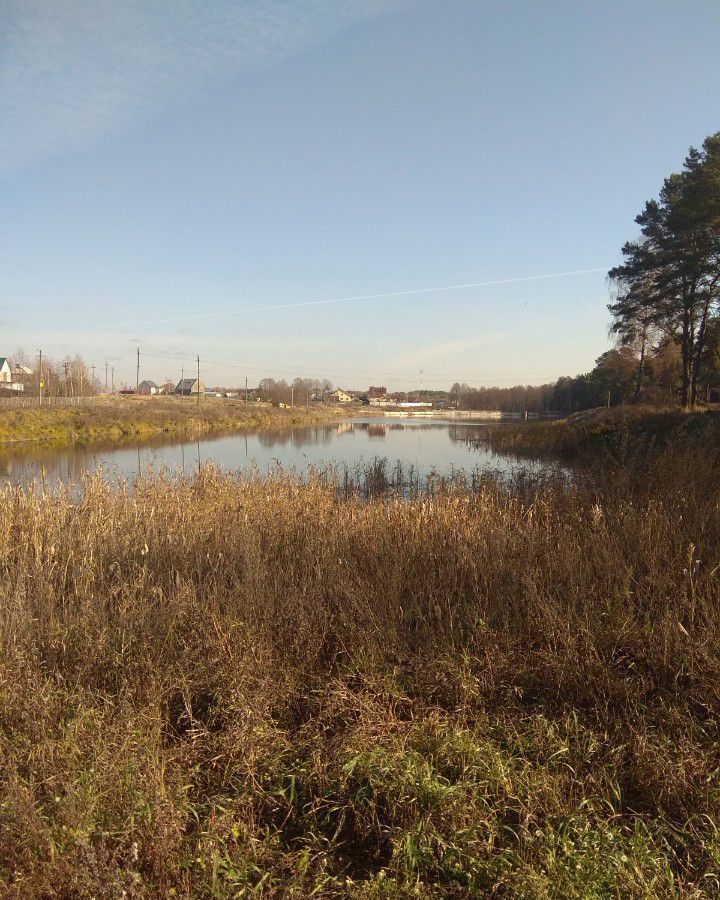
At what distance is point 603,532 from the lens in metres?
4.70

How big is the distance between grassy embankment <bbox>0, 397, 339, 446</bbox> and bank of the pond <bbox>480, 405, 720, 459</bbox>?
72.6 ft

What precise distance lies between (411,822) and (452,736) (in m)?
0.50

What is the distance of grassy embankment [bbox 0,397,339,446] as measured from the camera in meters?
29.3

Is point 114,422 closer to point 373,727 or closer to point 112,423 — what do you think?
point 112,423

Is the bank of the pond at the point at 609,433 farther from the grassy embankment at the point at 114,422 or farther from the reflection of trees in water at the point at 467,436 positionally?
the grassy embankment at the point at 114,422

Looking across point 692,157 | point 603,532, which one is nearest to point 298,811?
point 603,532

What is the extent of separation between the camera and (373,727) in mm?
2557

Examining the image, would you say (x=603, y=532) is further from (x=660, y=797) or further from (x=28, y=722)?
(x=28, y=722)

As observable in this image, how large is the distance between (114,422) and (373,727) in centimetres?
3621

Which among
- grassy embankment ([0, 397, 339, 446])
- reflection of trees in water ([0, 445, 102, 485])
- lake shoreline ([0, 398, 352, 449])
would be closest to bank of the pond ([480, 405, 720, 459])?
reflection of trees in water ([0, 445, 102, 485])

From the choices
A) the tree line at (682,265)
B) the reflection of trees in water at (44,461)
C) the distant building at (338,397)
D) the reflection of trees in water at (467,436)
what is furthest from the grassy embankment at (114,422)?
the distant building at (338,397)

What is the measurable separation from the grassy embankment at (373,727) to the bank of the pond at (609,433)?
498 inches

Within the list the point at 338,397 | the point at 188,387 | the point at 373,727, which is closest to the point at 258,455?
the point at 373,727

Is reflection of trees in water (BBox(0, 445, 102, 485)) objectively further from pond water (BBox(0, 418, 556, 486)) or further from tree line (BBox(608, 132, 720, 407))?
tree line (BBox(608, 132, 720, 407))
